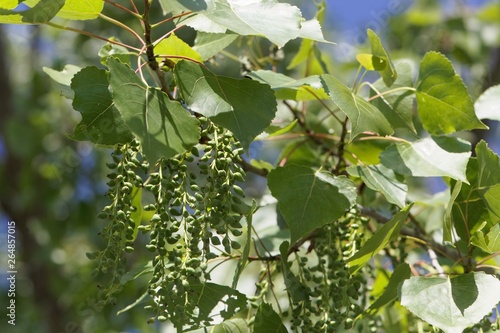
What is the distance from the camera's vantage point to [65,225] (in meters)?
3.45

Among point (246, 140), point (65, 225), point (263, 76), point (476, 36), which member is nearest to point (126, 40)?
point (65, 225)

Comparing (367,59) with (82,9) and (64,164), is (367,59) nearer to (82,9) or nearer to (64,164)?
(82,9)

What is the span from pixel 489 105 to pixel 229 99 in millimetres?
596

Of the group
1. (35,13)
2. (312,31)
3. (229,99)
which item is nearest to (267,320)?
(229,99)

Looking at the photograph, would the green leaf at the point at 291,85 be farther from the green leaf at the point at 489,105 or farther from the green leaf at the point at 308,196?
the green leaf at the point at 489,105

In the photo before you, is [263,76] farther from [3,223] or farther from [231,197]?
[3,223]

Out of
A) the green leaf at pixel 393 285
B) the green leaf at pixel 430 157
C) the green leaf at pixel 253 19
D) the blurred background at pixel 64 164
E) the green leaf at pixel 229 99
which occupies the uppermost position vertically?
the green leaf at pixel 253 19

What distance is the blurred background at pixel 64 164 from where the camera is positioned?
3242 millimetres

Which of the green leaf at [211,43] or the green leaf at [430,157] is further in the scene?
the green leaf at [211,43]

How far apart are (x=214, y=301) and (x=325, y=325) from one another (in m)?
0.17

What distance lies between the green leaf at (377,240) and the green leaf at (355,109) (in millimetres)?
142

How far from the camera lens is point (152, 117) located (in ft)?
3.12

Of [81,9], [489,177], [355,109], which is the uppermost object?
[81,9]

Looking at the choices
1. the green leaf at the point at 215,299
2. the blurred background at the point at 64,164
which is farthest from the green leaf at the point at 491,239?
the blurred background at the point at 64,164
